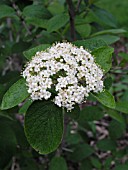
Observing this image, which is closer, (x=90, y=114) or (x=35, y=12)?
(x=35, y=12)

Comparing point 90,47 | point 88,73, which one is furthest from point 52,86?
point 90,47

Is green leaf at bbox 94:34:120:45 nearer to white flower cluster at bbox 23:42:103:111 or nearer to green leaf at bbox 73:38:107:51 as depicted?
green leaf at bbox 73:38:107:51

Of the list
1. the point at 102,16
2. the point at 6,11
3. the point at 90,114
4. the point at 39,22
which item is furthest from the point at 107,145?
the point at 6,11

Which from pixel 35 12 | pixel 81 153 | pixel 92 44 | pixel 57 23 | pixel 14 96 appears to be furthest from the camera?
pixel 81 153

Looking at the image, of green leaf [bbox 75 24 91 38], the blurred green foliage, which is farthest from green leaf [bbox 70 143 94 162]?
green leaf [bbox 75 24 91 38]

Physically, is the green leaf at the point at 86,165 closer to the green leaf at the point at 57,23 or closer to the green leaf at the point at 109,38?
the green leaf at the point at 109,38

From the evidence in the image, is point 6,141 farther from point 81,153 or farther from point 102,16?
point 102,16

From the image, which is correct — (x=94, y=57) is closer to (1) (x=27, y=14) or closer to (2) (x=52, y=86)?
(2) (x=52, y=86)

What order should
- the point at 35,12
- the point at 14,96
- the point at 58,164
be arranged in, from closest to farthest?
the point at 14,96 → the point at 35,12 → the point at 58,164
